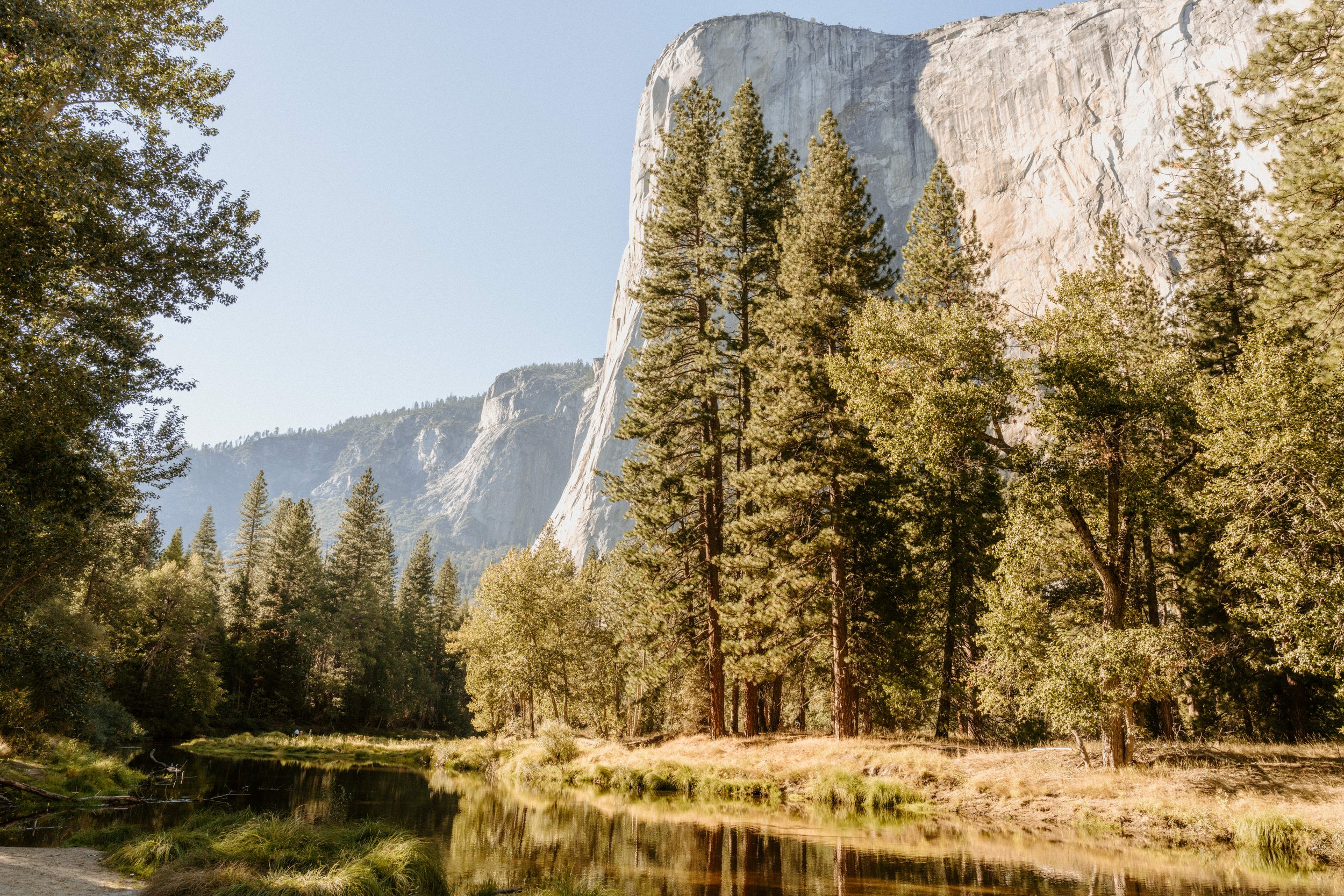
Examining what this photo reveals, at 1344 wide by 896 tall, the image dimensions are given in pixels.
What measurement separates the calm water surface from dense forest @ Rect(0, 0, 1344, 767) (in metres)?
4.37

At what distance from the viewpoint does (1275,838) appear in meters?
10.7

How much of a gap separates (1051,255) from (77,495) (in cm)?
10298

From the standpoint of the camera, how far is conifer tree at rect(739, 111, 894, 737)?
19.5 m

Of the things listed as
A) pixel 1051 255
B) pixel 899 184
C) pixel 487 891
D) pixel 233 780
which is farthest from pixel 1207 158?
pixel 899 184

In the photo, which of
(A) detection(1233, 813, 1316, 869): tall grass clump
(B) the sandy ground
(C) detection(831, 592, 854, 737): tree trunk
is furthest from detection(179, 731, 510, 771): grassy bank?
(A) detection(1233, 813, 1316, 869): tall grass clump

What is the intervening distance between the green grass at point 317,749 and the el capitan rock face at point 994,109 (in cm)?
3138

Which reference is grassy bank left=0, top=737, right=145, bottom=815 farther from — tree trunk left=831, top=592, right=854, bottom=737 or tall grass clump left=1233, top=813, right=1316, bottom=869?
tall grass clump left=1233, top=813, right=1316, bottom=869

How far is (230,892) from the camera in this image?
6.64 meters

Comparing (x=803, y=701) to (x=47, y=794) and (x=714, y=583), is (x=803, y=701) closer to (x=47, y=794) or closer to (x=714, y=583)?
(x=714, y=583)

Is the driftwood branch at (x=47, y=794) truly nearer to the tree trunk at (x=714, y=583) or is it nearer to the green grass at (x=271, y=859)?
the green grass at (x=271, y=859)

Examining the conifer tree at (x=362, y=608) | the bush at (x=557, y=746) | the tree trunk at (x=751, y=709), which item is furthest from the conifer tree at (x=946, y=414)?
the conifer tree at (x=362, y=608)

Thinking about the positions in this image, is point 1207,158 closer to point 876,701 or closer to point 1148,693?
point 1148,693

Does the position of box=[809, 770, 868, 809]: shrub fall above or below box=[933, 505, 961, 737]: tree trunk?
below

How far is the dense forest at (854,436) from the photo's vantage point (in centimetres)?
1175
